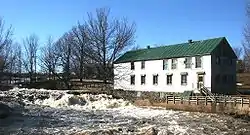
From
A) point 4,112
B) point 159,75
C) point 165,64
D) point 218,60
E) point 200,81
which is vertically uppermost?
point 218,60

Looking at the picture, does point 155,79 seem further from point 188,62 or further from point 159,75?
point 188,62

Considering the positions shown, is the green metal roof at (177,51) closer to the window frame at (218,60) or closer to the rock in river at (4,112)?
the window frame at (218,60)

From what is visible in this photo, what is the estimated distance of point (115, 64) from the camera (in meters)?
60.4

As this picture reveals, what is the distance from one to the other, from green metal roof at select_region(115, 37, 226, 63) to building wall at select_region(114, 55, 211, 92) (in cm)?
64

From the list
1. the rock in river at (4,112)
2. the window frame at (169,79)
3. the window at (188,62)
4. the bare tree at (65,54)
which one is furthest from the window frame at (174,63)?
the bare tree at (65,54)

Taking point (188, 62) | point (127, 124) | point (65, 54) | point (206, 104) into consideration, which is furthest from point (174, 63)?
point (65, 54)

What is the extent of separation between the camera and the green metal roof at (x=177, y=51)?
4500 cm

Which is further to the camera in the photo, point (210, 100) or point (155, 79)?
point (155, 79)

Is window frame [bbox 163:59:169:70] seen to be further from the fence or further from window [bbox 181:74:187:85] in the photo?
the fence

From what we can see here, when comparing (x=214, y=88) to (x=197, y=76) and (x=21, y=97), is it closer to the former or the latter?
(x=197, y=76)

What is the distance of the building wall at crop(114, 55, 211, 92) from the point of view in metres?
44.2

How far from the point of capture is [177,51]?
160 feet

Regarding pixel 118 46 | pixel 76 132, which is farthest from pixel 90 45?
pixel 76 132

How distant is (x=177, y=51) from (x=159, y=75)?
12.4ft
